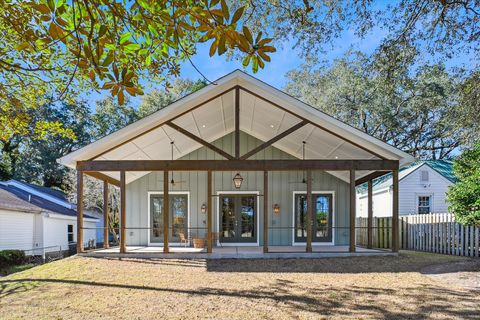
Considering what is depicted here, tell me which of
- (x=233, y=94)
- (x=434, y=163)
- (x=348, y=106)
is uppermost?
(x=348, y=106)

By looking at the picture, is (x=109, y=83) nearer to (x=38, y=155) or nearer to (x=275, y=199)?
(x=275, y=199)

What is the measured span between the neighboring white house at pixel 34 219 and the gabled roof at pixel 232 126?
6.42 m

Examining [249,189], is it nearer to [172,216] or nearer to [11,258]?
[172,216]

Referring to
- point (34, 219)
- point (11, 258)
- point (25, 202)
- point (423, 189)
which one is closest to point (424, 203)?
point (423, 189)

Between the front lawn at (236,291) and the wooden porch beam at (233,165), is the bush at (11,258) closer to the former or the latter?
the front lawn at (236,291)

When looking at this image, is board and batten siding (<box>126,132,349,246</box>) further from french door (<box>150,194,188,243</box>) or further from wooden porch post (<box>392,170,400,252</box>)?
wooden porch post (<box>392,170,400,252</box>)

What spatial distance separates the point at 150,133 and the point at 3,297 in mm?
5651

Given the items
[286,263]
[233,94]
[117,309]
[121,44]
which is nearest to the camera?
[121,44]

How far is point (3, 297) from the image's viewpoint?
6.49m

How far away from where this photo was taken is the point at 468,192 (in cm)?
968

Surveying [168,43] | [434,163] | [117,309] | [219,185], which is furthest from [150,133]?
[434,163]

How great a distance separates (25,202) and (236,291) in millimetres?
15164

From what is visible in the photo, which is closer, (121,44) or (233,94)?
(121,44)

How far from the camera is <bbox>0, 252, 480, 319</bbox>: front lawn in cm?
545
